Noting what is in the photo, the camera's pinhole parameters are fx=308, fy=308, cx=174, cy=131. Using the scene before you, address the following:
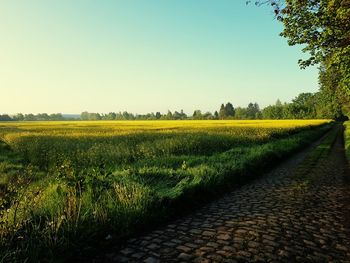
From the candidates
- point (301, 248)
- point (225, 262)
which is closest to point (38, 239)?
point (225, 262)

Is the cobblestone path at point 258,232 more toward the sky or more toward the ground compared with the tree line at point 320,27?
more toward the ground

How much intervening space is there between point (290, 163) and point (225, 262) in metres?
14.0

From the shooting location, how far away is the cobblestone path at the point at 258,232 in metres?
5.29

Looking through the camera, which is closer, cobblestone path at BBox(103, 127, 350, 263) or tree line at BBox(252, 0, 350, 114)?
cobblestone path at BBox(103, 127, 350, 263)

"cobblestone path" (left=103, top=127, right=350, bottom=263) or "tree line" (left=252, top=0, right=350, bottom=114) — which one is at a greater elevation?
"tree line" (left=252, top=0, right=350, bottom=114)

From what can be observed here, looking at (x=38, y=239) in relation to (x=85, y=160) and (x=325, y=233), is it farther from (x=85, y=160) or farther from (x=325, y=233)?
(x=85, y=160)

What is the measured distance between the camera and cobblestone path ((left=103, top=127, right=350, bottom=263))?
5.29 m

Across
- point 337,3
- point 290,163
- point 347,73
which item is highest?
point 337,3

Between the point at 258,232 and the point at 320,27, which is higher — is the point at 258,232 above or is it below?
below

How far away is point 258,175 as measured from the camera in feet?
45.8

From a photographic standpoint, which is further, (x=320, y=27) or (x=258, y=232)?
(x=320, y=27)

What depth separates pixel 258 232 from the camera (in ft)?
20.9

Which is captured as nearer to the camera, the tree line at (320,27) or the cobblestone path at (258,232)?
the cobblestone path at (258,232)

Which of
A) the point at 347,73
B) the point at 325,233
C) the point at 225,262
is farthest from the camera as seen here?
the point at 347,73
